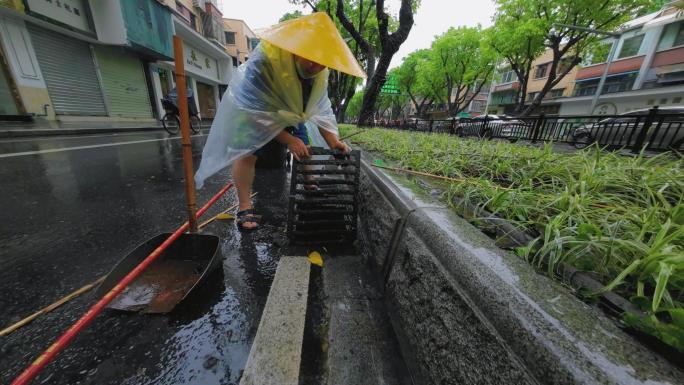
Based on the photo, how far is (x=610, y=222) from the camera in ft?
3.70

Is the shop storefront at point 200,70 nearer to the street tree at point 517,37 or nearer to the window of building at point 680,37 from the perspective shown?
the street tree at point 517,37

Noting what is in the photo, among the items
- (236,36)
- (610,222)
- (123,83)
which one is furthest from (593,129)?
(236,36)

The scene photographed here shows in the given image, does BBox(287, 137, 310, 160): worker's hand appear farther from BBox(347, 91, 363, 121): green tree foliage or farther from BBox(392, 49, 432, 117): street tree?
BBox(347, 91, 363, 121): green tree foliage

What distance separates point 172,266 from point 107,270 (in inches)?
14.6

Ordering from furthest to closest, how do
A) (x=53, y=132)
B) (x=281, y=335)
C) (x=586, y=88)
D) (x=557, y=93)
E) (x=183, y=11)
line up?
1. (x=557, y=93)
2. (x=586, y=88)
3. (x=183, y=11)
4. (x=53, y=132)
5. (x=281, y=335)

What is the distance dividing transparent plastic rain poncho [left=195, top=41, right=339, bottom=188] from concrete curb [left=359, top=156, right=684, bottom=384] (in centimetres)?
116

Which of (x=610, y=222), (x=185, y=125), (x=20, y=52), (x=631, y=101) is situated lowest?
(x=610, y=222)

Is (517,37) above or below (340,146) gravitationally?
above

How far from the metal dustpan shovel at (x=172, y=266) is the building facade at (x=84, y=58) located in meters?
10.4

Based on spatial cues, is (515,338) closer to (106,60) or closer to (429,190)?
(429,190)

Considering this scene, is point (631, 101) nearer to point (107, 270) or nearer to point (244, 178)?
point (244, 178)

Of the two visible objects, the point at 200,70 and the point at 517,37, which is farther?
the point at 200,70

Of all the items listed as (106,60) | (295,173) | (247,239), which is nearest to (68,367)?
(247,239)

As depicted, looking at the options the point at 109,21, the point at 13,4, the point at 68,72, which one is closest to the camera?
the point at 13,4
